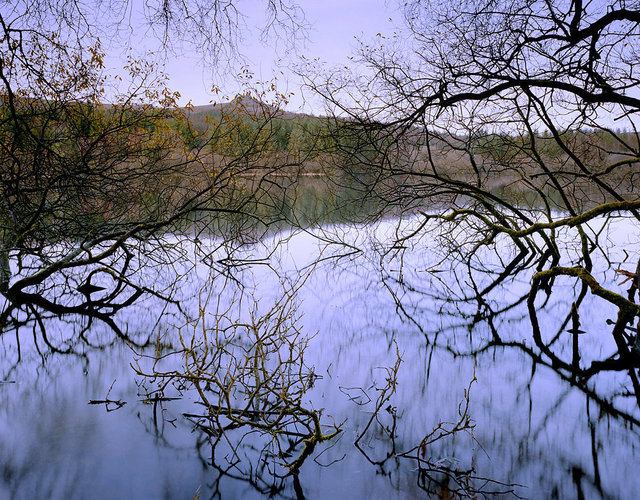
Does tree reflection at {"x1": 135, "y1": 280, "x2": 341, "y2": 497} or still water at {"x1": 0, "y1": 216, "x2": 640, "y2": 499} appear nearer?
tree reflection at {"x1": 135, "y1": 280, "x2": 341, "y2": 497}

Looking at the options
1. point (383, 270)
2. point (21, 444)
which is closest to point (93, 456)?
point (21, 444)

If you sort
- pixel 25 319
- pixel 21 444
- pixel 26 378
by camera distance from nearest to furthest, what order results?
pixel 21 444 < pixel 26 378 < pixel 25 319

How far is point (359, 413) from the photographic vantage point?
15.3ft

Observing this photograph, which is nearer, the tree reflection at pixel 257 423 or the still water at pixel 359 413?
the tree reflection at pixel 257 423

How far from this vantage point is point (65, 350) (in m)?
6.74

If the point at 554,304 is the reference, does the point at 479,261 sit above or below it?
above

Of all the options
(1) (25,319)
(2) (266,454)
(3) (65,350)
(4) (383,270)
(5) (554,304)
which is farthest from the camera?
(4) (383,270)

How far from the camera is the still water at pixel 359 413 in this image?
3.68 metres

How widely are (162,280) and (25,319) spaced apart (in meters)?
3.37

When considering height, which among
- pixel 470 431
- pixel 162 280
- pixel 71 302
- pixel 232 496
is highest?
pixel 162 280

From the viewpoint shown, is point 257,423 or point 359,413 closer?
point 257,423

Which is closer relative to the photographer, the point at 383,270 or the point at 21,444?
the point at 21,444

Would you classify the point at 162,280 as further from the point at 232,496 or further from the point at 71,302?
the point at 232,496

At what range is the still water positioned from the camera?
12.1 feet
